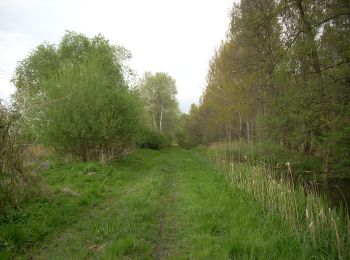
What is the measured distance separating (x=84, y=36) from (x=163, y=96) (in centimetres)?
2216

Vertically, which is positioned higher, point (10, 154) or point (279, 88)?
point (279, 88)

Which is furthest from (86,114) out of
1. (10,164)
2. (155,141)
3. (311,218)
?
(155,141)

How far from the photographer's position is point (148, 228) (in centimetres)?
715

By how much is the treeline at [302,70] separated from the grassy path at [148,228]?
19.0ft

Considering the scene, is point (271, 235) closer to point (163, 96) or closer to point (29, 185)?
point (29, 185)

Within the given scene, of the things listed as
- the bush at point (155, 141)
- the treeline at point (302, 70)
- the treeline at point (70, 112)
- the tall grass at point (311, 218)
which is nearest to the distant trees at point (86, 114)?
the treeline at point (70, 112)

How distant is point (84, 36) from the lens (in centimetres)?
3581

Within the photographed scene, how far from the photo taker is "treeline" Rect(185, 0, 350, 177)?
13281mm

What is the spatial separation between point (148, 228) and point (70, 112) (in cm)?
1315

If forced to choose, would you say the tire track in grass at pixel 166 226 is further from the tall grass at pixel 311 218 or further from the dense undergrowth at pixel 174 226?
the tall grass at pixel 311 218

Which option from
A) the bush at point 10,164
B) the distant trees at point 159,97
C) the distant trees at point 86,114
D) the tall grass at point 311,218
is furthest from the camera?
the distant trees at point 159,97

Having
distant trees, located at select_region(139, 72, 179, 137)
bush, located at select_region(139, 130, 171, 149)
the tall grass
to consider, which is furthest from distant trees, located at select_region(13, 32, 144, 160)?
distant trees, located at select_region(139, 72, 179, 137)

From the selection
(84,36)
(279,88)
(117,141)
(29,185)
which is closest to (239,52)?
(279,88)

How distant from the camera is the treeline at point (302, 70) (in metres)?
13.3
